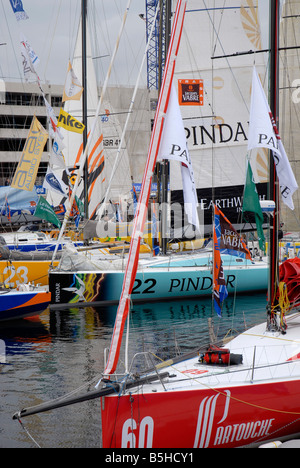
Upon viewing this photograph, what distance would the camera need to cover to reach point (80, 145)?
93.0ft

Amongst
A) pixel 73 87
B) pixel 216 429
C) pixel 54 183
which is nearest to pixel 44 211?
pixel 54 183

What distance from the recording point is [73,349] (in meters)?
13.3

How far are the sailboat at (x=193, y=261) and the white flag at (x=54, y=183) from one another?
134 inches

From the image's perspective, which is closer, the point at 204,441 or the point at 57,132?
the point at 204,441

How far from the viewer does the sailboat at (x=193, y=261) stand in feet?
59.4

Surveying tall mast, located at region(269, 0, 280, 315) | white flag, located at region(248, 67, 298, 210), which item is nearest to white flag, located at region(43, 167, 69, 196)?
tall mast, located at region(269, 0, 280, 315)

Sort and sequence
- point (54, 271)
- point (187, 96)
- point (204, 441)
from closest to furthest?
1. point (204, 441)
2. point (54, 271)
3. point (187, 96)

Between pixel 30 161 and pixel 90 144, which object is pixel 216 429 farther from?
pixel 90 144

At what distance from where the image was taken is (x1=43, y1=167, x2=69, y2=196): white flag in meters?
22.1

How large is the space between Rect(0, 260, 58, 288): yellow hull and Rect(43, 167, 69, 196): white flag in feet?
10.2

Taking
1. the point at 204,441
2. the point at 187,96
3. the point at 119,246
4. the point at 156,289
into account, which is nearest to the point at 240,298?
the point at 156,289

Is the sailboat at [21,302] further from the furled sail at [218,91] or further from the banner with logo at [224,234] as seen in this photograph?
the banner with logo at [224,234]
